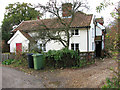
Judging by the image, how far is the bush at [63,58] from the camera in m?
9.94

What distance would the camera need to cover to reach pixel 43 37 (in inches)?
452

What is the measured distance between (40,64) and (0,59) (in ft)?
24.0

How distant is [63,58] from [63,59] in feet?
0.28

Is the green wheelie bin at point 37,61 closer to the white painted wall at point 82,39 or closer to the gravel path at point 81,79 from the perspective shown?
the gravel path at point 81,79

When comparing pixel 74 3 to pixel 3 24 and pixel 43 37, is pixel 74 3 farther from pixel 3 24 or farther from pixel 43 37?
pixel 3 24

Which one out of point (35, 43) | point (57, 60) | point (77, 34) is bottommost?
point (57, 60)

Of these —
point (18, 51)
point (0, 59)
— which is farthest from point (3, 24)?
point (18, 51)

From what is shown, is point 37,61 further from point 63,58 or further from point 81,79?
point 81,79

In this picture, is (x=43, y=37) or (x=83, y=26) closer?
(x=43, y=37)

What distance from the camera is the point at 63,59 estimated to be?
1002 cm

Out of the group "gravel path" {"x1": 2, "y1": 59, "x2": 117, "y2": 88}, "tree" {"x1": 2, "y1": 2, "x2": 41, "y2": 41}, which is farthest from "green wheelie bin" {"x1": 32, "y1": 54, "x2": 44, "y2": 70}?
"tree" {"x1": 2, "y1": 2, "x2": 41, "y2": 41}

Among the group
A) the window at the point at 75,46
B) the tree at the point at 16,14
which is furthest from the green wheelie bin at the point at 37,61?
the tree at the point at 16,14

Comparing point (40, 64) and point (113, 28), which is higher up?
point (113, 28)

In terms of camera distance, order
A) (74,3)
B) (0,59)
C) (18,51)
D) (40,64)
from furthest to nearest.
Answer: (0,59)
(18,51)
(74,3)
(40,64)
